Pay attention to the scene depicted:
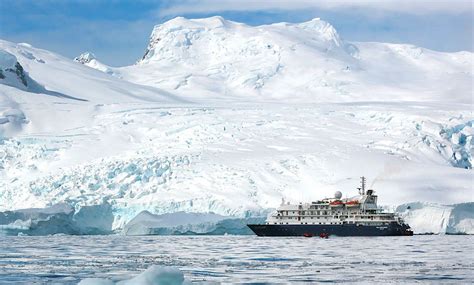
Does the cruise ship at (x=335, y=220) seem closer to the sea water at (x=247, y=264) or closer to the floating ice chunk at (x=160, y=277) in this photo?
the sea water at (x=247, y=264)

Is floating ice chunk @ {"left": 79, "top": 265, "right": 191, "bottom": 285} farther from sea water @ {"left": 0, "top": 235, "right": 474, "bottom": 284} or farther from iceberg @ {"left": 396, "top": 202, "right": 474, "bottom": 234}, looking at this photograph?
iceberg @ {"left": 396, "top": 202, "right": 474, "bottom": 234}

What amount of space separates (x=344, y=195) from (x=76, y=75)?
153 feet

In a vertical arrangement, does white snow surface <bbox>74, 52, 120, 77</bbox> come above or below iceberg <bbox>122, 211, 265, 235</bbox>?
above

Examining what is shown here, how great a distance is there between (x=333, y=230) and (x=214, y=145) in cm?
1300

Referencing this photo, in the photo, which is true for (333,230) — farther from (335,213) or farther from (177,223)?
(177,223)

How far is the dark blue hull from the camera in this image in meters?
56.9

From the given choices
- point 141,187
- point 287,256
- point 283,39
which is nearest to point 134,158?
point 141,187

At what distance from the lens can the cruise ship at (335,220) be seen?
5719cm

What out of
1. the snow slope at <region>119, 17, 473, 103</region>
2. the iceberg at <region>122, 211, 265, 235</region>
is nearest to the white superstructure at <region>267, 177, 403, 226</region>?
the iceberg at <region>122, 211, 265, 235</region>

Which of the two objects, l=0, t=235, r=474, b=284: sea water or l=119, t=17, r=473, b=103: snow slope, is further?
l=119, t=17, r=473, b=103: snow slope

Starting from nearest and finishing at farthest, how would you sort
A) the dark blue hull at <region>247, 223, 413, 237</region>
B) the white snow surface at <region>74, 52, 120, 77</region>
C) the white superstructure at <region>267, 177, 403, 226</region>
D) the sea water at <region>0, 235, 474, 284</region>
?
the sea water at <region>0, 235, 474, 284</region> → the dark blue hull at <region>247, 223, 413, 237</region> → the white superstructure at <region>267, 177, 403, 226</region> → the white snow surface at <region>74, 52, 120, 77</region>

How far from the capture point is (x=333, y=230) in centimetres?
5791

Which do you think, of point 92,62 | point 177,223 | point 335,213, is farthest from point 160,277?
point 92,62

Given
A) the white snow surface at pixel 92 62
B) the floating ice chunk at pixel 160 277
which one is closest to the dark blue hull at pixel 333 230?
the floating ice chunk at pixel 160 277
